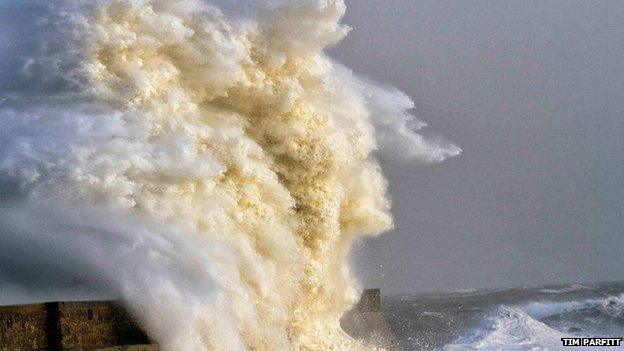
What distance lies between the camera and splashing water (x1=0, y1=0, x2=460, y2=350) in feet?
35.4

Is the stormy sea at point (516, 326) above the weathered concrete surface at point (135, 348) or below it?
above

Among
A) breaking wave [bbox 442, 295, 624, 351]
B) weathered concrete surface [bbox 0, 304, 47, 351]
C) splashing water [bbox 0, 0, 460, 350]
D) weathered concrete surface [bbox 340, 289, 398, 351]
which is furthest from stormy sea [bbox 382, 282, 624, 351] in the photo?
weathered concrete surface [bbox 0, 304, 47, 351]

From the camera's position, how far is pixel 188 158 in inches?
458

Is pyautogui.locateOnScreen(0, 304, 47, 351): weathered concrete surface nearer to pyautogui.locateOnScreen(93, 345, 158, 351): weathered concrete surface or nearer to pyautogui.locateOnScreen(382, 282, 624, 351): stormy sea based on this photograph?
pyautogui.locateOnScreen(93, 345, 158, 351): weathered concrete surface

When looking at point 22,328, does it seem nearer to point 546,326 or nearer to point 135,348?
point 135,348

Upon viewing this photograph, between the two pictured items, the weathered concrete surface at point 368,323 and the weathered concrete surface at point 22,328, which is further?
the weathered concrete surface at point 368,323

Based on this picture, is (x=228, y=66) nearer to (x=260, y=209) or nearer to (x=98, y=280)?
(x=260, y=209)

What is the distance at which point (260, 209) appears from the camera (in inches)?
510

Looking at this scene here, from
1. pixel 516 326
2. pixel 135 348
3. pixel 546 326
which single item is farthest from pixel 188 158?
pixel 546 326

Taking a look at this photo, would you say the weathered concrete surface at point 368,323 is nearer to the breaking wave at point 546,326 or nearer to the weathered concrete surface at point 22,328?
the breaking wave at point 546,326

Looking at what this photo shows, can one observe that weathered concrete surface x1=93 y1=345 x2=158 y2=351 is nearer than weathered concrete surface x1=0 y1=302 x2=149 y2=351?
No

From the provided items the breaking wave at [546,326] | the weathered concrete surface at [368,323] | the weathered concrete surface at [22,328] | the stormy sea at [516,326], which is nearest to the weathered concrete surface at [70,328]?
the weathered concrete surface at [22,328]

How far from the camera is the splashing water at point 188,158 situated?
35.4 ft

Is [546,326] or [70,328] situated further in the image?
[546,326]
